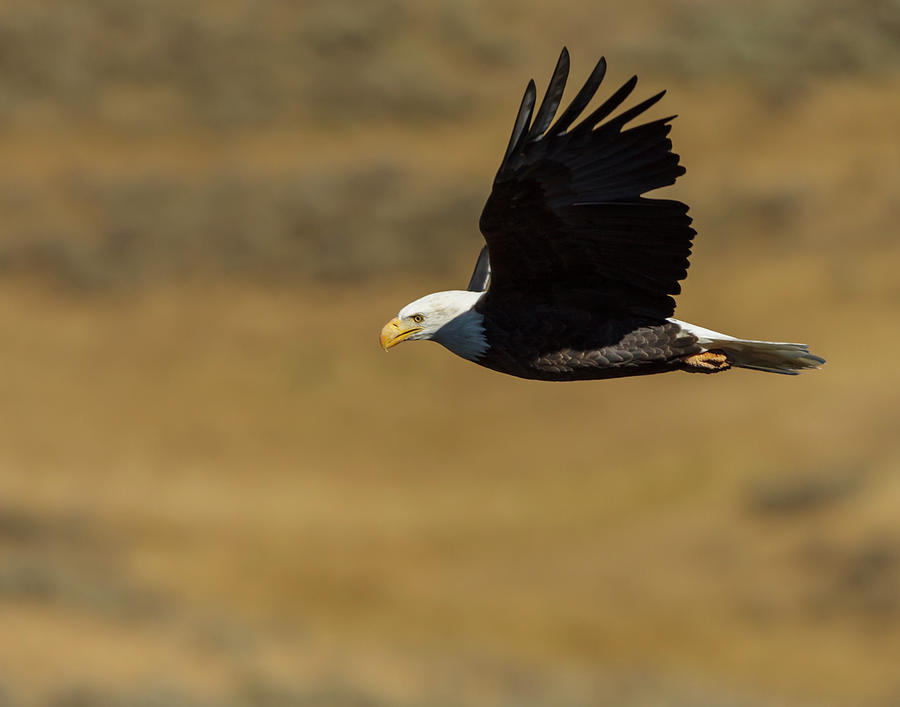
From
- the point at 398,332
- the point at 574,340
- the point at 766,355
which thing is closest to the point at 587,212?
the point at 574,340

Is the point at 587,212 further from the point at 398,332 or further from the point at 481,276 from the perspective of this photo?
the point at 481,276

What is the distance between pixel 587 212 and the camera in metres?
7.58

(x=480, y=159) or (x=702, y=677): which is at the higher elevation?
(x=480, y=159)

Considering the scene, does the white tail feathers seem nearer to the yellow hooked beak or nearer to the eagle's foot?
the eagle's foot

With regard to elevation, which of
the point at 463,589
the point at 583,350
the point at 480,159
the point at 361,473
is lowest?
the point at 583,350

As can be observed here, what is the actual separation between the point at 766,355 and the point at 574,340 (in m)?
1.25

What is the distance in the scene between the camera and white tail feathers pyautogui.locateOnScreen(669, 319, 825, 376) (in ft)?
26.4

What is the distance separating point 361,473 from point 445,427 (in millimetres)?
1931

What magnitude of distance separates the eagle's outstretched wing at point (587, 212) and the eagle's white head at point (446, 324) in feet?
0.87

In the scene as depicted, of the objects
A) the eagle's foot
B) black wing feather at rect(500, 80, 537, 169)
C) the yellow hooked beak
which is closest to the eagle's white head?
the yellow hooked beak

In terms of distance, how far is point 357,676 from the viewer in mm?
19828

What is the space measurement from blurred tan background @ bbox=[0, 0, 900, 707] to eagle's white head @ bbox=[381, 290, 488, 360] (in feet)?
22.9

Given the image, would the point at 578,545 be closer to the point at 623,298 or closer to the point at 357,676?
the point at 357,676

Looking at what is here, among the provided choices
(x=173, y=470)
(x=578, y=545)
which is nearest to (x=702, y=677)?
(x=578, y=545)
